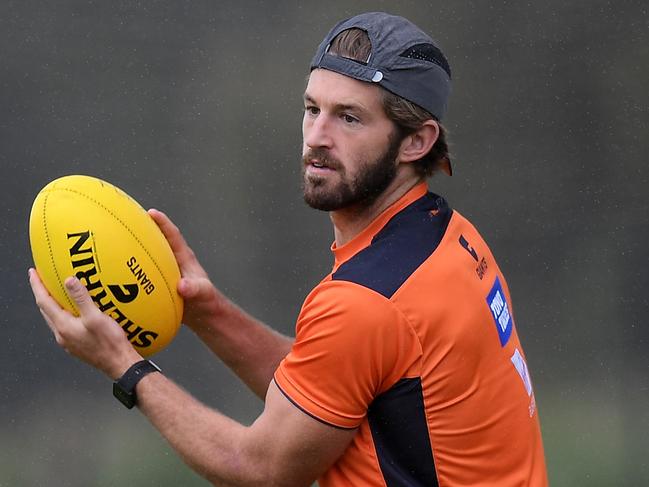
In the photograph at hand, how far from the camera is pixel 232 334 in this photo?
2.98 metres

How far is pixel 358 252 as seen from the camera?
2439 millimetres

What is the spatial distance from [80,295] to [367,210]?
0.65 m

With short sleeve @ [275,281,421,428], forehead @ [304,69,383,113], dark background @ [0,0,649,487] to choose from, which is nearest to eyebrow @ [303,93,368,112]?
forehead @ [304,69,383,113]

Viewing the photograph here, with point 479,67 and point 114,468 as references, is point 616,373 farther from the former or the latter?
point 114,468

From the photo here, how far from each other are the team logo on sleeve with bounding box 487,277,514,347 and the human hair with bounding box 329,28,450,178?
311 mm

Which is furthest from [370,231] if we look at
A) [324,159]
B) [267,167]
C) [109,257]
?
[267,167]

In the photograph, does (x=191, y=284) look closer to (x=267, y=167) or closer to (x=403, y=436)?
(x=403, y=436)

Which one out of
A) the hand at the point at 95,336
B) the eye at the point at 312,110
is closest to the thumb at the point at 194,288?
the hand at the point at 95,336

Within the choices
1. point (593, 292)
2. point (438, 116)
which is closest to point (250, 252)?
point (593, 292)

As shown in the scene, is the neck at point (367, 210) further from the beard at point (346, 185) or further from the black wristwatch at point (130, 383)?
the black wristwatch at point (130, 383)

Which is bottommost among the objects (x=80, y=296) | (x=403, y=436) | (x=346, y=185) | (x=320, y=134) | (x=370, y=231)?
(x=403, y=436)

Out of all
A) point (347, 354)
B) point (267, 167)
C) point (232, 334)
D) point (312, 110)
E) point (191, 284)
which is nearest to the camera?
point (347, 354)

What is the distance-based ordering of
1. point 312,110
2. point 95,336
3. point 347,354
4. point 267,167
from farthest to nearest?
point 267,167, point 312,110, point 95,336, point 347,354

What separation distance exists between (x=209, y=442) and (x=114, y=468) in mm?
1929
